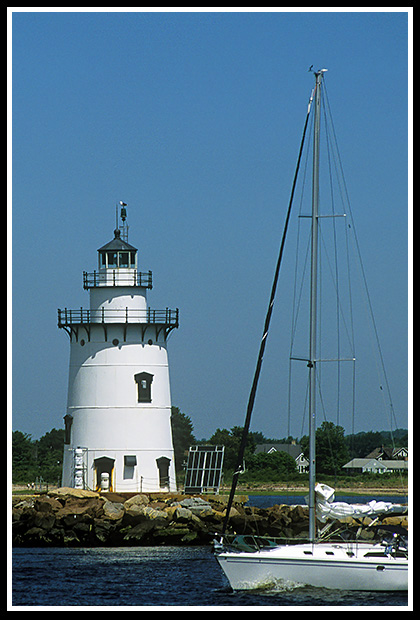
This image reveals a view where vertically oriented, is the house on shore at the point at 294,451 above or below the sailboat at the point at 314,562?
below

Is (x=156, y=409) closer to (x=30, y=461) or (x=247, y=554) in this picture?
(x=247, y=554)

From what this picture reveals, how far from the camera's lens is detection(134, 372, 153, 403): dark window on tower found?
3553cm

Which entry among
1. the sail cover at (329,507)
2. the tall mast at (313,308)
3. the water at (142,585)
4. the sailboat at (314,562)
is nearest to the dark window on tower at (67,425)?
the water at (142,585)

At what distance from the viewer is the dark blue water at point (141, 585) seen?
20.4 metres

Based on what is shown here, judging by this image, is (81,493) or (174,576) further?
(81,493)

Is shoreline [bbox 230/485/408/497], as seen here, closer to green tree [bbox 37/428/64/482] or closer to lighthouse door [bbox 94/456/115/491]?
green tree [bbox 37/428/64/482]

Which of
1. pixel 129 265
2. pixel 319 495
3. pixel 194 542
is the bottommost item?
pixel 194 542

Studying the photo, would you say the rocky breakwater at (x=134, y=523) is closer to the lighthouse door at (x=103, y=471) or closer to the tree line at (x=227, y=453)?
the lighthouse door at (x=103, y=471)

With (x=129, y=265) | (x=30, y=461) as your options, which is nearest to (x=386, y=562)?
(x=129, y=265)

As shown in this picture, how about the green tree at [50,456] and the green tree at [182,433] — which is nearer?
the green tree at [50,456]

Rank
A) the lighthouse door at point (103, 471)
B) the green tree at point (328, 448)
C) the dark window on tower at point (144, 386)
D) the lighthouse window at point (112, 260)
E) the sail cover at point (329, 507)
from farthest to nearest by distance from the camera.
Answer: the green tree at point (328, 448) < the lighthouse window at point (112, 260) < the dark window on tower at point (144, 386) < the lighthouse door at point (103, 471) < the sail cover at point (329, 507)
